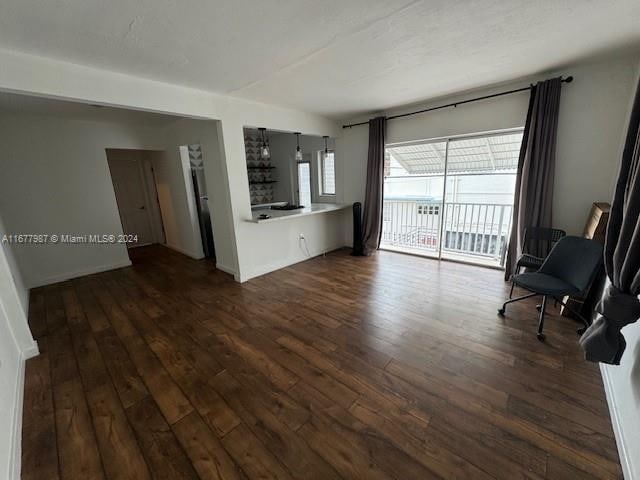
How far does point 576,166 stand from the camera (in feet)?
9.02

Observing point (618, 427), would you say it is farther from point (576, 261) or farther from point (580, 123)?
point (580, 123)

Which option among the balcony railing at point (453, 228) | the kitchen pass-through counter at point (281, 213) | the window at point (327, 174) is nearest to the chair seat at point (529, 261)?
the balcony railing at point (453, 228)

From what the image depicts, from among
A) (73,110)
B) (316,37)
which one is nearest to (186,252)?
(73,110)

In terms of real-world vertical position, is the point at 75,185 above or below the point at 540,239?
above

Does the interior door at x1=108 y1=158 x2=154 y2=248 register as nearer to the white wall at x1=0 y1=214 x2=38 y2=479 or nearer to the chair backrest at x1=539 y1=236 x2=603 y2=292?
the white wall at x1=0 y1=214 x2=38 y2=479

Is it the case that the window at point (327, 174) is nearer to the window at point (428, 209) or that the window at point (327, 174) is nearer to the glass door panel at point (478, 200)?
the window at point (428, 209)

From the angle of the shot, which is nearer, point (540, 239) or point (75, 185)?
point (540, 239)

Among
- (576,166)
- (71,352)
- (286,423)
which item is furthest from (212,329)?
(576,166)

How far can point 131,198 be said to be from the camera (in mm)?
5430

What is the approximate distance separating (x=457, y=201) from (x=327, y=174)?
97.8 inches

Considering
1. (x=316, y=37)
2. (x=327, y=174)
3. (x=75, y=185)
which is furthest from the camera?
(x=327, y=174)

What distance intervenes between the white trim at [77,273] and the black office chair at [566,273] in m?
5.50

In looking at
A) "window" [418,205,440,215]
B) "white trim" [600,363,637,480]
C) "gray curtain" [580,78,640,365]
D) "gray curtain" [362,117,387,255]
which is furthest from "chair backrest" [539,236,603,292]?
"gray curtain" [362,117,387,255]

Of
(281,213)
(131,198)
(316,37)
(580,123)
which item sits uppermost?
(316,37)
